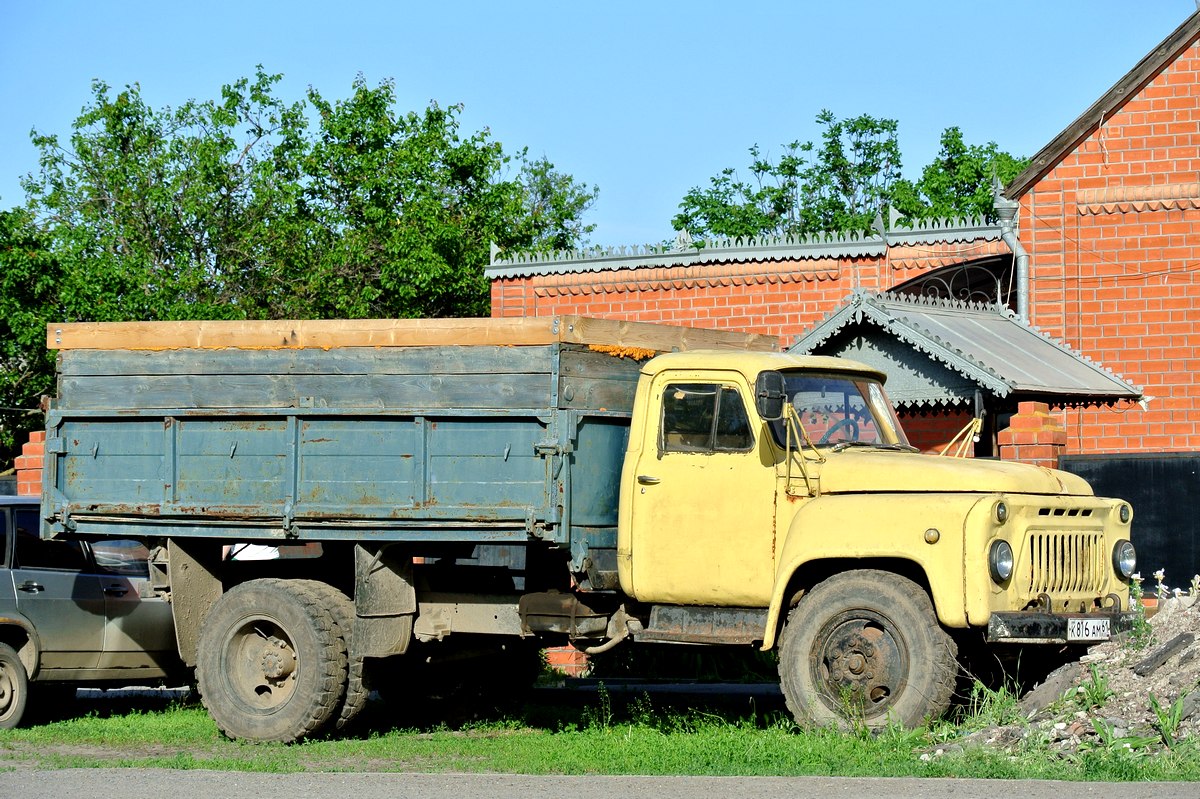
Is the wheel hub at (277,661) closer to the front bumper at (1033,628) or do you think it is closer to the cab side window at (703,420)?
the cab side window at (703,420)

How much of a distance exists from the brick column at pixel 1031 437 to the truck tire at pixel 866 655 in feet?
17.9

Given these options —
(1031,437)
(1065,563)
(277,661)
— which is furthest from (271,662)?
(1031,437)

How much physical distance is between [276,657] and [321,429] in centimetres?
163

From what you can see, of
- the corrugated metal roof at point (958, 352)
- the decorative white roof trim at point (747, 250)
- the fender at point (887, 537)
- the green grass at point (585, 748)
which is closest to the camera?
the green grass at point (585, 748)

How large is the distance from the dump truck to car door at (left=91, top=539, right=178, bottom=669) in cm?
111

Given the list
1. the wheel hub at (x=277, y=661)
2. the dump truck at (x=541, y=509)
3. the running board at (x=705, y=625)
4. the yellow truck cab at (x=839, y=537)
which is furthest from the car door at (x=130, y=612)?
the yellow truck cab at (x=839, y=537)

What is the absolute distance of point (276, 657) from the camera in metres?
10.9

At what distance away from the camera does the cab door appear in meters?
9.71

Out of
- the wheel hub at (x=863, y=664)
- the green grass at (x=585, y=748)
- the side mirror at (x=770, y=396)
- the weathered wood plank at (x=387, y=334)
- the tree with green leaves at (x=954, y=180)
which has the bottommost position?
the green grass at (x=585, y=748)

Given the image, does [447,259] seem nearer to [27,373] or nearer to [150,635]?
[27,373]

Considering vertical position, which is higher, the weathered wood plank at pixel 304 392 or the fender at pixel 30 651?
the weathered wood plank at pixel 304 392

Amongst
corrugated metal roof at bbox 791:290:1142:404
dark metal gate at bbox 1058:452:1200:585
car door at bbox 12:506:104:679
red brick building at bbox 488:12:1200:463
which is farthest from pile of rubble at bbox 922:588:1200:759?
car door at bbox 12:506:104:679

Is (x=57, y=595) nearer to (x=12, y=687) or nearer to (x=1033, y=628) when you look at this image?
(x=12, y=687)

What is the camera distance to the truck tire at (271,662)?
34.9 ft
